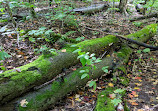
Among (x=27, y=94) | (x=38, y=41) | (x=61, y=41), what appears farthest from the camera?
(x=38, y=41)

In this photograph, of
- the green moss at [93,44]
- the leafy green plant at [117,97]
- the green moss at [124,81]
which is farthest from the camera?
the green moss at [93,44]

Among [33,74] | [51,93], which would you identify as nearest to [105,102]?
[51,93]

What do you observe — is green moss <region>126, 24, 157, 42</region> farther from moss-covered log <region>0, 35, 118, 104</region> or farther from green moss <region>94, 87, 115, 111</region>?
green moss <region>94, 87, 115, 111</region>

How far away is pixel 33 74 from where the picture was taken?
2.82 meters

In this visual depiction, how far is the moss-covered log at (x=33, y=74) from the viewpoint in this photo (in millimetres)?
2445

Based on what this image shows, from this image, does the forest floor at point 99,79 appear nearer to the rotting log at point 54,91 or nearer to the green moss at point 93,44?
the rotting log at point 54,91

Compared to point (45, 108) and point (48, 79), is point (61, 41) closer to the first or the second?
point (48, 79)

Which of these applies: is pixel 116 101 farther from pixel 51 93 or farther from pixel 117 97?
pixel 51 93

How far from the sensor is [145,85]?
12.3 ft

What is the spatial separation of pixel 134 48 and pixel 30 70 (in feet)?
15.0

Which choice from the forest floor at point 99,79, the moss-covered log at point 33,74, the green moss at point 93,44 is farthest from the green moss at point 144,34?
the moss-covered log at point 33,74

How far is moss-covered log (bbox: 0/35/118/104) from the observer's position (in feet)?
8.02

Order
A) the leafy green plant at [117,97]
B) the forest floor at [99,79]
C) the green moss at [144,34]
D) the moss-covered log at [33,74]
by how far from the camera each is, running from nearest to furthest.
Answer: the moss-covered log at [33,74] < the leafy green plant at [117,97] < the forest floor at [99,79] < the green moss at [144,34]

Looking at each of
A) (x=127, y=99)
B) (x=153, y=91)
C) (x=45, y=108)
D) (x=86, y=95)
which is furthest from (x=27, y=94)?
(x=153, y=91)
